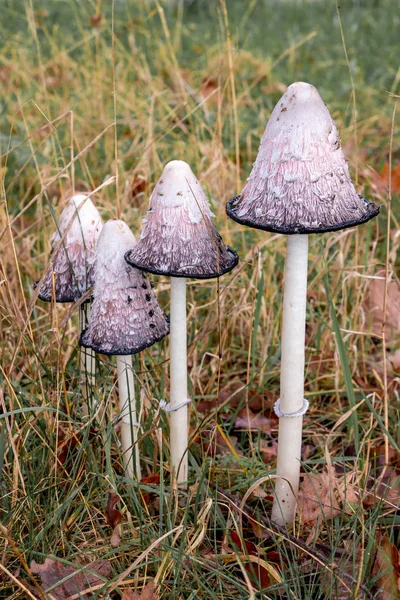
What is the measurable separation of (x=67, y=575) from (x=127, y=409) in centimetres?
54

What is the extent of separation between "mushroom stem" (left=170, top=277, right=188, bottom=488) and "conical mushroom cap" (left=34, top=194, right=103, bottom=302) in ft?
1.06

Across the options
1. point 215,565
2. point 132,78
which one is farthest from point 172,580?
point 132,78

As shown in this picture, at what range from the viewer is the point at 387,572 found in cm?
188

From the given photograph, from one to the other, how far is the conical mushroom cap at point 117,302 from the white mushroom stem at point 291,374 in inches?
16.2

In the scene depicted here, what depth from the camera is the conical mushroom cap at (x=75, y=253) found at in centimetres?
230

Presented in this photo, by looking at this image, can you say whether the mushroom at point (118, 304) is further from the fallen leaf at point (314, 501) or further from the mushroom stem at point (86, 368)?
the fallen leaf at point (314, 501)

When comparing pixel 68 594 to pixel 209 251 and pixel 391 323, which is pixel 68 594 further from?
pixel 391 323

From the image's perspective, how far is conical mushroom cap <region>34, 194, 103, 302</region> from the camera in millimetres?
2297

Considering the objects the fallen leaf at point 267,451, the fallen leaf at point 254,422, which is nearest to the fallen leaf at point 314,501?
the fallen leaf at point 267,451

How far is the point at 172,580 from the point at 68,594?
28 centimetres

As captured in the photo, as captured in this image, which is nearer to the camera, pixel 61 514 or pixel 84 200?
pixel 61 514

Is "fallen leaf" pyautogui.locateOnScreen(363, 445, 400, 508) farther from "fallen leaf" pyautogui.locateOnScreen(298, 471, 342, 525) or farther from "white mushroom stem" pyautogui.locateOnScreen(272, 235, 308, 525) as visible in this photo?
"white mushroom stem" pyautogui.locateOnScreen(272, 235, 308, 525)

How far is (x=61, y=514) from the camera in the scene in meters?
2.12

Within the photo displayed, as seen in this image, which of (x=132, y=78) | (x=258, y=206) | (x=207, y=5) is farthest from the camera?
(x=207, y=5)
